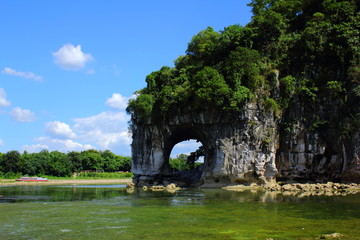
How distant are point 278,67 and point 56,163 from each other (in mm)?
44244

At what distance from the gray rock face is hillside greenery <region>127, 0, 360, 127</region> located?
43.0 inches

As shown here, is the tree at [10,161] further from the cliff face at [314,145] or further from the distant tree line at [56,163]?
the cliff face at [314,145]

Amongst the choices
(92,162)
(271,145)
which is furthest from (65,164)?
(271,145)

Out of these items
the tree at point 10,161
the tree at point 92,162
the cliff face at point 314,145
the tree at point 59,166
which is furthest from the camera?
the tree at point 92,162

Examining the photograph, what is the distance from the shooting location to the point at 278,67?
33.9 metres

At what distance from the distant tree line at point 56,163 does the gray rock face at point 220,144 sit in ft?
104

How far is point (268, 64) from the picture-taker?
33469 millimetres

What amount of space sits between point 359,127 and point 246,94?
9002mm

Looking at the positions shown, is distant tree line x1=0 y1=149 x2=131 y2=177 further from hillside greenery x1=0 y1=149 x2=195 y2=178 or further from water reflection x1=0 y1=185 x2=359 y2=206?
water reflection x1=0 y1=185 x2=359 y2=206

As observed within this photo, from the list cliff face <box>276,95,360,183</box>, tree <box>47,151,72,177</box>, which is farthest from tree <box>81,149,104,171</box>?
cliff face <box>276,95,360,183</box>

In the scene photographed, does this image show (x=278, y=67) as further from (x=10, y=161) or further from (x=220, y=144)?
(x=10, y=161)

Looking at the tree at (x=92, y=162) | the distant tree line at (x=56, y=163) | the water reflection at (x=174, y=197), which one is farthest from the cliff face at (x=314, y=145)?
the tree at (x=92, y=162)

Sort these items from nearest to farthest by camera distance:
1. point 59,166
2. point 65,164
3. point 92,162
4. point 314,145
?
point 314,145 < point 59,166 < point 65,164 < point 92,162

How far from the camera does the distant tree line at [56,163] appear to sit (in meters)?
61.3
